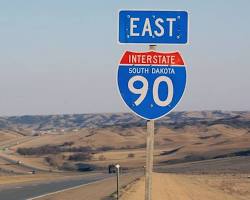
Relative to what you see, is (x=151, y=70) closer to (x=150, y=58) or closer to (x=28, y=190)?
(x=150, y=58)

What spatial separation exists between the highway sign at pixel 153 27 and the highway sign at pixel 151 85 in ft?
0.69

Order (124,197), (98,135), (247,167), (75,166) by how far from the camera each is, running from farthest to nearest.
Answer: (98,135)
(75,166)
(247,167)
(124,197)

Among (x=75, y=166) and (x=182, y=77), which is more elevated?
(x=182, y=77)

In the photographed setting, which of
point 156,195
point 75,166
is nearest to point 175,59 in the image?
point 156,195

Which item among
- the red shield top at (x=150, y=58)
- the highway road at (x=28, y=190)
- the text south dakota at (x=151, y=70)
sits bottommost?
the highway road at (x=28, y=190)

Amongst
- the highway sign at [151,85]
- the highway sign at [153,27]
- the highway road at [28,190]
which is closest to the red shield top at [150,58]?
the highway sign at [151,85]

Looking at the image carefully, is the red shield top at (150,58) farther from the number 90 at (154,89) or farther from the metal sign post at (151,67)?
the number 90 at (154,89)

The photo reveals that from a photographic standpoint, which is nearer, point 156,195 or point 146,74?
point 146,74

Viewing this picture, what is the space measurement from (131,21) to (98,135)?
619ft

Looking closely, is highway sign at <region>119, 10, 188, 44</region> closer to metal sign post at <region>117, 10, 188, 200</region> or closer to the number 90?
metal sign post at <region>117, 10, 188, 200</region>

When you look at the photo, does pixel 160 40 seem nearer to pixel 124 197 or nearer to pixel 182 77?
pixel 182 77

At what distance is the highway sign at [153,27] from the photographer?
8.05 metres

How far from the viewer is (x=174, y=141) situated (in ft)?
591

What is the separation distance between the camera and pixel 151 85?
316 inches
